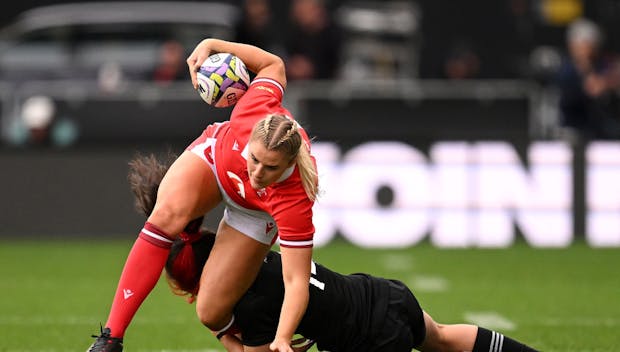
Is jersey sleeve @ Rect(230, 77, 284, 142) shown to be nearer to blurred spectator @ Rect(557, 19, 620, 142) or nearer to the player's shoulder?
the player's shoulder

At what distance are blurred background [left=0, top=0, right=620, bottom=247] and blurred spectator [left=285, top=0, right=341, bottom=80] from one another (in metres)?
0.02

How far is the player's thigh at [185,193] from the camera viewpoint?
623 centimetres

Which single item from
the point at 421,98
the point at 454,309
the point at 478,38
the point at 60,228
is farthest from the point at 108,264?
the point at 478,38

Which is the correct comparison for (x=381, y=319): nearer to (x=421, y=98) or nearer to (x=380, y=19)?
(x=421, y=98)

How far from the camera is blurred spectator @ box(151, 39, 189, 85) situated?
50.3 ft

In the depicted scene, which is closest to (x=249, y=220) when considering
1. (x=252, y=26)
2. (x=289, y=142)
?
(x=289, y=142)

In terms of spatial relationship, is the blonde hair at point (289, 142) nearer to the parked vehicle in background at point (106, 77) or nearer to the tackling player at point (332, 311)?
the tackling player at point (332, 311)

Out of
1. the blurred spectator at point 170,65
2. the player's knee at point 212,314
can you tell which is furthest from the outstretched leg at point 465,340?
the blurred spectator at point 170,65

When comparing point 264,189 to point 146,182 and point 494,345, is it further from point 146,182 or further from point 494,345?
point 494,345

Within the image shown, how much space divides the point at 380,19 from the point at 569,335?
42.8 ft

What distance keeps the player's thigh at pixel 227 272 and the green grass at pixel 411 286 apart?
0.97 meters

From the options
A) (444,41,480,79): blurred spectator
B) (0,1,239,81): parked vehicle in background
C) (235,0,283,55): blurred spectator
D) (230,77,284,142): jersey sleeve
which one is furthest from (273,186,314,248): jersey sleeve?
(444,41,480,79): blurred spectator

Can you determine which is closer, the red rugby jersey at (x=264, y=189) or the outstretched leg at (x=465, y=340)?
the red rugby jersey at (x=264, y=189)

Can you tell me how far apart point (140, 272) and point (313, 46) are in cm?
938
